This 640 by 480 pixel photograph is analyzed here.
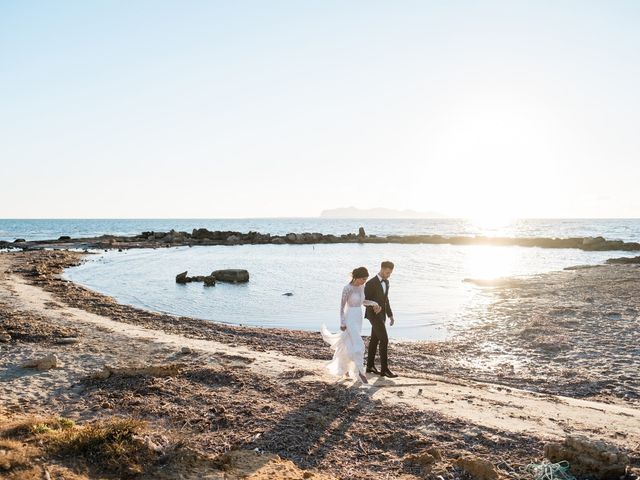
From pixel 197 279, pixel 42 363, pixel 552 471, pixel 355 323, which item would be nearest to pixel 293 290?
pixel 197 279

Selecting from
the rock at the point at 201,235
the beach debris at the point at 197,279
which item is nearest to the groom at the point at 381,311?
the beach debris at the point at 197,279

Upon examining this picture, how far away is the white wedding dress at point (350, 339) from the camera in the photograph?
30.8 ft

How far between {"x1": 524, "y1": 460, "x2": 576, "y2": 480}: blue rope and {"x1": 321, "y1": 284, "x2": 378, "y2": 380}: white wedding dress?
3.92 meters

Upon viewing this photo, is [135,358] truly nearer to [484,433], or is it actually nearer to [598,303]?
[484,433]

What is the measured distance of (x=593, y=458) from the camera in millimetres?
5766

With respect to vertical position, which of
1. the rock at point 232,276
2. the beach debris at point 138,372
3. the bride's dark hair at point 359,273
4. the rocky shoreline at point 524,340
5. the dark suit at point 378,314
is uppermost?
the bride's dark hair at point 359,273

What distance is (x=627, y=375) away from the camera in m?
10.4

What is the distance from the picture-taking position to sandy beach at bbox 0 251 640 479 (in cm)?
623

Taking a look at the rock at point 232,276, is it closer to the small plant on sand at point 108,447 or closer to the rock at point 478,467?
the small plant on sand at point 108,447

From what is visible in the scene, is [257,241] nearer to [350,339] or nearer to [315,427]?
[350,339]

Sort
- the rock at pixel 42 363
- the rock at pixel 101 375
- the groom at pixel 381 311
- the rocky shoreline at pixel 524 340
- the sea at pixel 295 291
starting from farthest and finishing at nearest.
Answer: the sea at pixel 295 291 < the rocky shoreline at pixel 524 340 < the groom at pixel 381 311 < the rock at pixel 42 363 < the rock at pixel 101 375

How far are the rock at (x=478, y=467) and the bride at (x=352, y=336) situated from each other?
3305mm

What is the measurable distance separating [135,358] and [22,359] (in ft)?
7.04

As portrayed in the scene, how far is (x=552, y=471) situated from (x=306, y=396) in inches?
157
